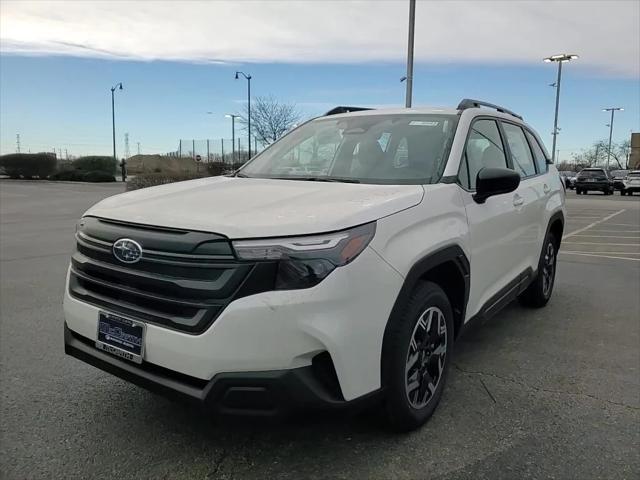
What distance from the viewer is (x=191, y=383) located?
237cm

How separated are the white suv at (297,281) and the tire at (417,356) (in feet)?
0.03

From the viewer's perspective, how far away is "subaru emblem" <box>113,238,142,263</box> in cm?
247

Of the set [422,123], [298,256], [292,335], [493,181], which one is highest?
[422,123]

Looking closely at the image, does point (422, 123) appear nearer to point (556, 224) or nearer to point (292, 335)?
point (292, 335)

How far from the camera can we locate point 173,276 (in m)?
2.36

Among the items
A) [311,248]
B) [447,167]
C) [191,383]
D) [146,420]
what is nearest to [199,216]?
[311,248]

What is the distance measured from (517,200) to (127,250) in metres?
2.99

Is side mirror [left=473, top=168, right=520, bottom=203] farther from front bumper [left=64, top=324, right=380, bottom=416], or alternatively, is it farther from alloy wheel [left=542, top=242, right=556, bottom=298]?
alloy wheel [left=542, top=242, right=556, bottom=298]

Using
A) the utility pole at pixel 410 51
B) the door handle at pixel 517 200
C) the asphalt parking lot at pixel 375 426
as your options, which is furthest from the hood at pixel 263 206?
the utility pole at pixel 410 51

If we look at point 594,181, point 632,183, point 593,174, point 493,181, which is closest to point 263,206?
point 493,181

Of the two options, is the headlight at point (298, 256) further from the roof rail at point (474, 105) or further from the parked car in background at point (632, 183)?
the parked car in background at point (632, 183)

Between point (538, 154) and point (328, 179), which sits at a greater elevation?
point (538, 154)

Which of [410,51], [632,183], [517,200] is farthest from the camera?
[632,183]

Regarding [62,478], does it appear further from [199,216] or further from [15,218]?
[15,218]
